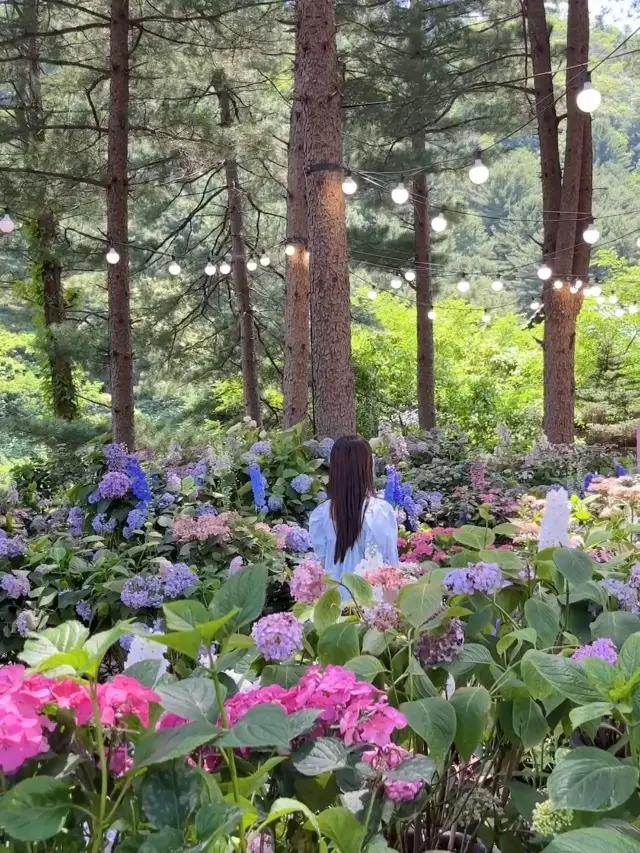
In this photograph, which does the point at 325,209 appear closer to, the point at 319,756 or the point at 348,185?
the point at 348,185

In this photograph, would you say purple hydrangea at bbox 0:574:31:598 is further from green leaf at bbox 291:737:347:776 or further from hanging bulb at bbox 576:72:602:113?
hanging bulb at bbox 576:72:602:113

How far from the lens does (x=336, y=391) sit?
547 centimetres

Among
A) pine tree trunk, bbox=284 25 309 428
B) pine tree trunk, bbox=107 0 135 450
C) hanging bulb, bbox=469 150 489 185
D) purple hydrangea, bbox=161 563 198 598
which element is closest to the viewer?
purple hydrangea, bbox=161 563 198 598

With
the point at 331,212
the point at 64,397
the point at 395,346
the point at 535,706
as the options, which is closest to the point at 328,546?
the point at 535,706

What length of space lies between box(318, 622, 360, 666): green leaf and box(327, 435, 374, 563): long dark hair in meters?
1.89

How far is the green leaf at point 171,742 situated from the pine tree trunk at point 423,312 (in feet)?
39.3

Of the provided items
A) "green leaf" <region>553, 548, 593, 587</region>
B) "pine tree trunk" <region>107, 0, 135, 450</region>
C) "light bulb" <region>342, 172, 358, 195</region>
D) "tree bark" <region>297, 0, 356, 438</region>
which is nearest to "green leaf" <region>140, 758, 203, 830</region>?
"green leaf" <region>553, 548, 593, 587</region>

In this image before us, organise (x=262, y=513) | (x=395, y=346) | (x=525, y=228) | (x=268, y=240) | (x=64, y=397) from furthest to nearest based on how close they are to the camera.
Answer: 1. (x=525, y=228)
2. (x=395, y=346)
3. (x=268, y=240)
4. (x=64, y=397)
5. (x=262, y=513)

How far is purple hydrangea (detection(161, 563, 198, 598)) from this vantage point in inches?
112

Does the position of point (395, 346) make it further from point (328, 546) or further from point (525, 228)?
point (525, 228)

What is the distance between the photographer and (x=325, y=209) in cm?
541

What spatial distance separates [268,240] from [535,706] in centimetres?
1412

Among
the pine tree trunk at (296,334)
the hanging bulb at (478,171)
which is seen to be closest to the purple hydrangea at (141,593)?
the hanging bulb at (478,171)

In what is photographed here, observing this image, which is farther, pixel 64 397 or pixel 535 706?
pixel 64 397
